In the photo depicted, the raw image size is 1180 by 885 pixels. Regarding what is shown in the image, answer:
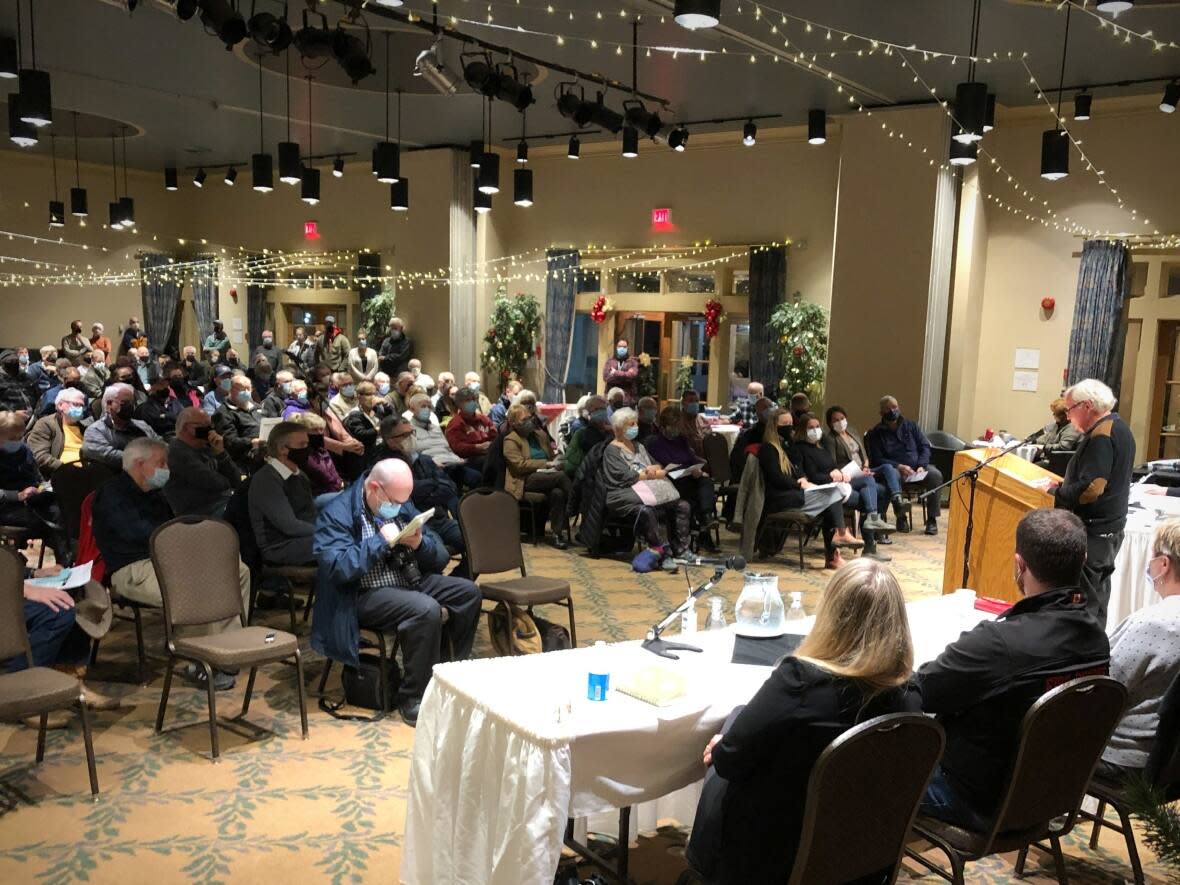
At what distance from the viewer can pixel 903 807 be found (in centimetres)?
245

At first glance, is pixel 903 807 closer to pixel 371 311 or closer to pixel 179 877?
pixel 179 877

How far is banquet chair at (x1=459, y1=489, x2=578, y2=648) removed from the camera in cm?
511

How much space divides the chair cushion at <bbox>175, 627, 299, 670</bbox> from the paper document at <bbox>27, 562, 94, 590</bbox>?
53 centimetres

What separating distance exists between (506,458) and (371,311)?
8184 millimetres

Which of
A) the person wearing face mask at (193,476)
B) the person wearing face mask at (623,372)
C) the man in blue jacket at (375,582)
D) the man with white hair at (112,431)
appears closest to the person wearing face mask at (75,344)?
the person wearing face mask at (623,372)

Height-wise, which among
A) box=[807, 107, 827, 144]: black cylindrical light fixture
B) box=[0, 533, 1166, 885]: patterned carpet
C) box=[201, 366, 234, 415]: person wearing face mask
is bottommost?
box=[0, 533, 1166, 885]: patterned carpet

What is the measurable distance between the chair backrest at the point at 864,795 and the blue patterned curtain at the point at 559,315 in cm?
1222

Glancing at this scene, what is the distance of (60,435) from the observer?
7305 mm

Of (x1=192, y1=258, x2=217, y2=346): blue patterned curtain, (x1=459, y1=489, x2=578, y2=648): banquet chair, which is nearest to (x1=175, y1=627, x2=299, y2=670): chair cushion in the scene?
(x1=459, y1=489, x2=578, y2=648): banquet chair

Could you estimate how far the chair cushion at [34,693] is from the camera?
133 inches

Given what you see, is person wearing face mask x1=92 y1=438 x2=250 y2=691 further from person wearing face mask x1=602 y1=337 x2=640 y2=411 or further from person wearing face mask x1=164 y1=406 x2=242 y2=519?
person wearing face mask x1=602 y1=337 x2=640 y2=411

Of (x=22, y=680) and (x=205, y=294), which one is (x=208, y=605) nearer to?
(x=22, y=680)

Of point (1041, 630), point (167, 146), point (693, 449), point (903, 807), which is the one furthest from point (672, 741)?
point (167, 146)

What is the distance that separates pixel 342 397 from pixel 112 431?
269 cm
